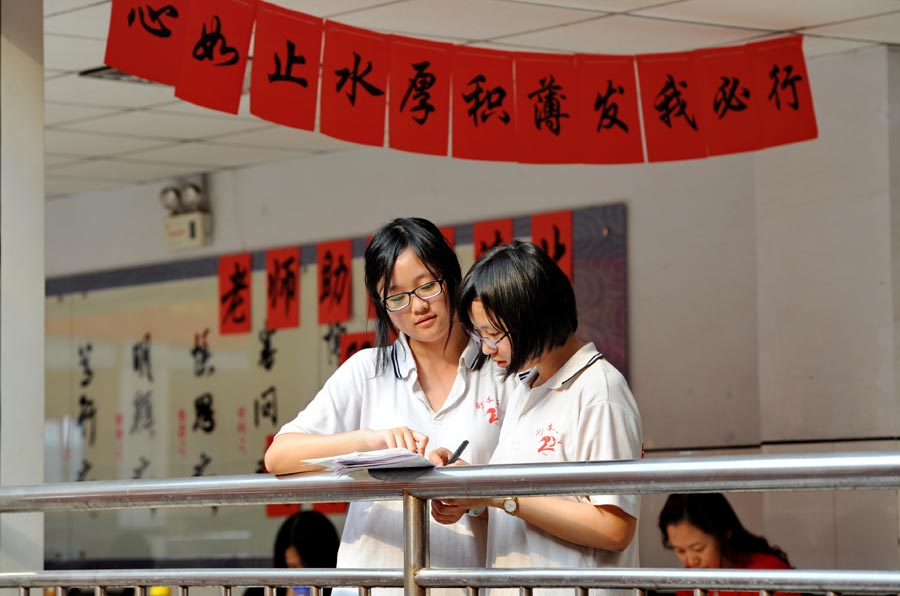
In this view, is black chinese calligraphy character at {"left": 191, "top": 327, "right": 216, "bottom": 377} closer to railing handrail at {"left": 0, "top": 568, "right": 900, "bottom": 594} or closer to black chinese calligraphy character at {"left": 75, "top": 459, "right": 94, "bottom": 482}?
black chinese calligraphy character at {"left": 75, "top": 459, "right": 94, "bottom": 482}

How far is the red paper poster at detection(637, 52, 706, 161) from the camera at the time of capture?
4.56 metres

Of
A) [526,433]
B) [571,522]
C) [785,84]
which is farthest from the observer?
[785,84]

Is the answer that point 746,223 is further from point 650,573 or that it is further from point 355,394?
point 650,573

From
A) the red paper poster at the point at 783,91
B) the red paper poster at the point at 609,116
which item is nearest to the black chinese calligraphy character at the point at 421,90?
A: the red paper poster at the point at 609,116

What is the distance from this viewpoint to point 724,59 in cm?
455

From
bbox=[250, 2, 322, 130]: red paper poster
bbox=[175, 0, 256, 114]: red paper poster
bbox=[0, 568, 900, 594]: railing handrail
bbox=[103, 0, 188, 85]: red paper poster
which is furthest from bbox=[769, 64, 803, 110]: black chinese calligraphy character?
bbox=[0, 568, 900, 594]: railing handrail

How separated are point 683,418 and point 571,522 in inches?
139

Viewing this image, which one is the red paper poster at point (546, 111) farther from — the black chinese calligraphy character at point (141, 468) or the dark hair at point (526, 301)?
the black chinese calligraphy character at point (141, 468)

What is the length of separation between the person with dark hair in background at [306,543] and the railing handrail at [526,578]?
101 inches

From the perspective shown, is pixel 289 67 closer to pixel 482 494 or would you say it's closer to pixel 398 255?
pixel 398 255

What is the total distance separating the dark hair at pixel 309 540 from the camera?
5.20m

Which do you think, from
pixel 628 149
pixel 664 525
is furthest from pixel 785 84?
pixel 664 525

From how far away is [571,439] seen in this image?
2.31m


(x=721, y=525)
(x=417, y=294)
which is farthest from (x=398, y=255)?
(x=721, y=525)
